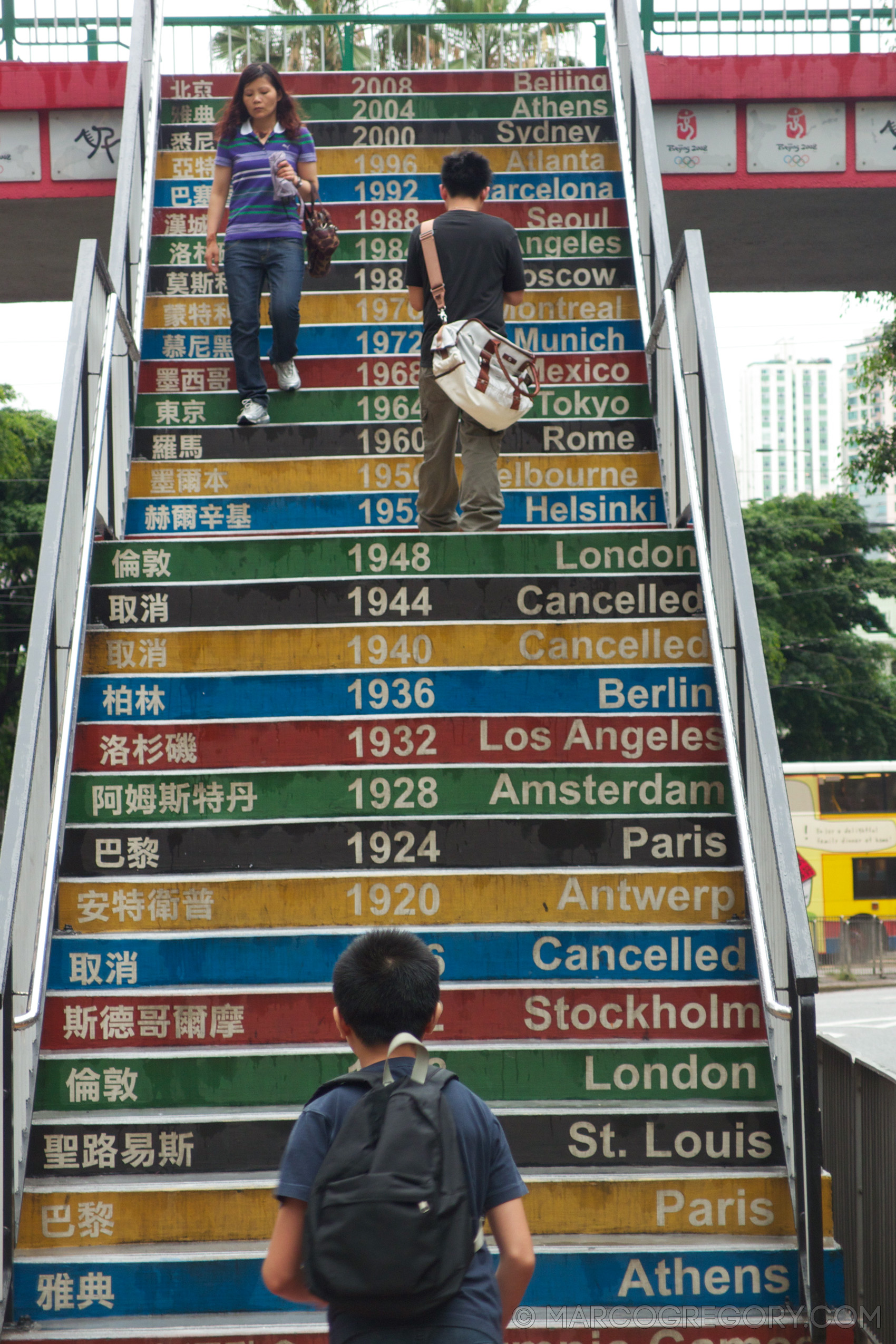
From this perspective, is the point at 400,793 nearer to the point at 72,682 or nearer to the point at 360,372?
the point at 72,682

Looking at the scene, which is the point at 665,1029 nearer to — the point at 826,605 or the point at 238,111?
the point at 238,111

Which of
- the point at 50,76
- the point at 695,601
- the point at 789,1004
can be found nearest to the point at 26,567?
the point at 50,76

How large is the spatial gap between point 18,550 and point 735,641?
22410mm

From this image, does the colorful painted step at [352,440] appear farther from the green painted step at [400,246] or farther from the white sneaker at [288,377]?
the green painted step at [400,246]

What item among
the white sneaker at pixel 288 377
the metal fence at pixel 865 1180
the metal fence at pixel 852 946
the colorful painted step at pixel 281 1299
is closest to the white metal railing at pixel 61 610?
the colorful painted step at pixel 281 1299

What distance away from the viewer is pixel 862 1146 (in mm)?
4930

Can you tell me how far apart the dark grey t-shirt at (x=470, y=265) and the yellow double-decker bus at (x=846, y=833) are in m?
16.3

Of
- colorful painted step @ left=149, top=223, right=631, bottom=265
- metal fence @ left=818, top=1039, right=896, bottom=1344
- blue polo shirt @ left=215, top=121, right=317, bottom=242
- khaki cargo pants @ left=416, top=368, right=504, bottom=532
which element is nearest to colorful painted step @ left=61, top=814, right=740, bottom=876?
metal fence @ left=818, top=1039, right=896, bottom=1344

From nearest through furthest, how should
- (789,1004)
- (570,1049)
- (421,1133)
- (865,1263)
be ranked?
1. (421,1133)
2. (789,1004)
3. (570,1049)
4. (865,1263)

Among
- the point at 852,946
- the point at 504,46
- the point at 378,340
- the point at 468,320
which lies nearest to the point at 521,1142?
the point at 468,320

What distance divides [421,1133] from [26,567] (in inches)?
996

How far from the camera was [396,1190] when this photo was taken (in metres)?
2.08

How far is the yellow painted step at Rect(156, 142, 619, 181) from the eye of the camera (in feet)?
27.3

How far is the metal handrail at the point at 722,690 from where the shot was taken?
404 centimetres
